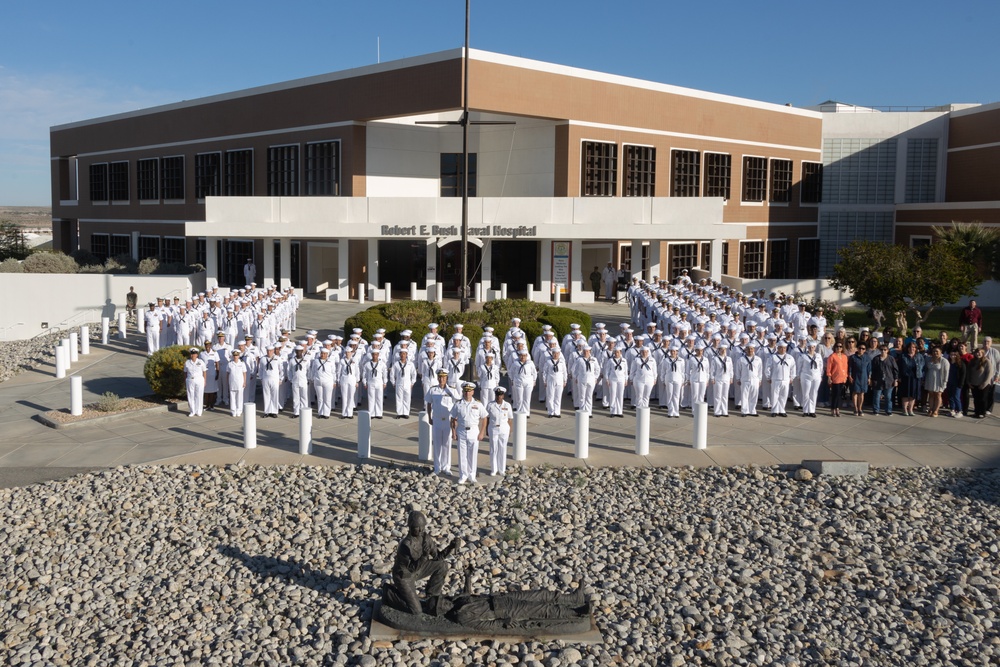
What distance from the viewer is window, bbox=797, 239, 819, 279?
44.4m

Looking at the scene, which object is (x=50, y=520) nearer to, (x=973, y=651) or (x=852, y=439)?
(x=973, y=651)

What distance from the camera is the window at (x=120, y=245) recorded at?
4938cm

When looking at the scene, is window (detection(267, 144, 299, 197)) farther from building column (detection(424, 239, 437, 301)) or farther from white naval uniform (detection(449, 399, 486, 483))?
white naval uniform (detection(449, 399, 486, 483))

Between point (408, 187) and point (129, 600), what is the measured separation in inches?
1161

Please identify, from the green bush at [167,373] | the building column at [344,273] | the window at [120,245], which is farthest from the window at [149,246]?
the green bush at [167,373]

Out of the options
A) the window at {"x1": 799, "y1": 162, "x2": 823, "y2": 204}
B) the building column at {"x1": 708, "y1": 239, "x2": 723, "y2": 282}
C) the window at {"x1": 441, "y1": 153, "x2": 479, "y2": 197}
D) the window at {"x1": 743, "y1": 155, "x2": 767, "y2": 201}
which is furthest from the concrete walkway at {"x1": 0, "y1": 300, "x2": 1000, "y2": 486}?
the window at {"x1": 799, "y1": 162, "x2": 823, "y2": 204}

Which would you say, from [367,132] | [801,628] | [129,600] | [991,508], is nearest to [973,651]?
[801,628]

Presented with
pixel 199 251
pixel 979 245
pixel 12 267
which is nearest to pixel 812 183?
pixel 979 245

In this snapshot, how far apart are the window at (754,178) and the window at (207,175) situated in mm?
23076

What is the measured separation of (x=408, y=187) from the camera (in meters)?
38.0

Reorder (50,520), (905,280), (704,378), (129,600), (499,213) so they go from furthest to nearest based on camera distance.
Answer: (499,213) → (905,280) → (704,378) → (50,520) → (129,600)

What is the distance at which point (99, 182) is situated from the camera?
5162cm

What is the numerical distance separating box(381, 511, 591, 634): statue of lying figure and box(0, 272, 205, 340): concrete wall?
25.4 m

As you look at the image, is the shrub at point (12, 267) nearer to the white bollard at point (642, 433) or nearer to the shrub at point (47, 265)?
the shrub at point (47, 265)
